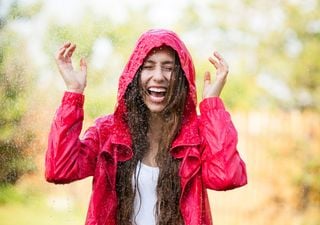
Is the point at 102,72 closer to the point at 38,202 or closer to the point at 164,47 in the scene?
the point at 38,202

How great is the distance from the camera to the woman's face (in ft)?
6.58

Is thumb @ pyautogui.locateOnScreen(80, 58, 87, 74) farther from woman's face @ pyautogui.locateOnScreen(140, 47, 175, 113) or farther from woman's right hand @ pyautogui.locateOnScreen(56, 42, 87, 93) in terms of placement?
woman's face @ pyautogui.locateOnScreen(140, 47, 175, 113)

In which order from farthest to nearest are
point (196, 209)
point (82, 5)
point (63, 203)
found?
1. point (82, 5)
2. point (63, 203)
3. point (196, 209)

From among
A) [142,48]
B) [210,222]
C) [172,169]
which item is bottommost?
[210,222]

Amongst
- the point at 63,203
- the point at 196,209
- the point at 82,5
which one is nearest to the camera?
the point at 196,209

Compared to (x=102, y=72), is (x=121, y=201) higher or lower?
lower

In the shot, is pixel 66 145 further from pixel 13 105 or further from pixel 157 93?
pixel 13 105

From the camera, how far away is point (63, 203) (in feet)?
15.3

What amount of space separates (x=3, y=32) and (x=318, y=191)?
87.7 inches

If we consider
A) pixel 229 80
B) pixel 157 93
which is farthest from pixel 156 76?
pixel 229 80

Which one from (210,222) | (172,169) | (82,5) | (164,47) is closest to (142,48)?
(164,47)

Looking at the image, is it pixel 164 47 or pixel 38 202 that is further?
pixel 38 202

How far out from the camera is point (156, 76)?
200cm

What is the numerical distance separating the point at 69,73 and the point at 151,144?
278mm
